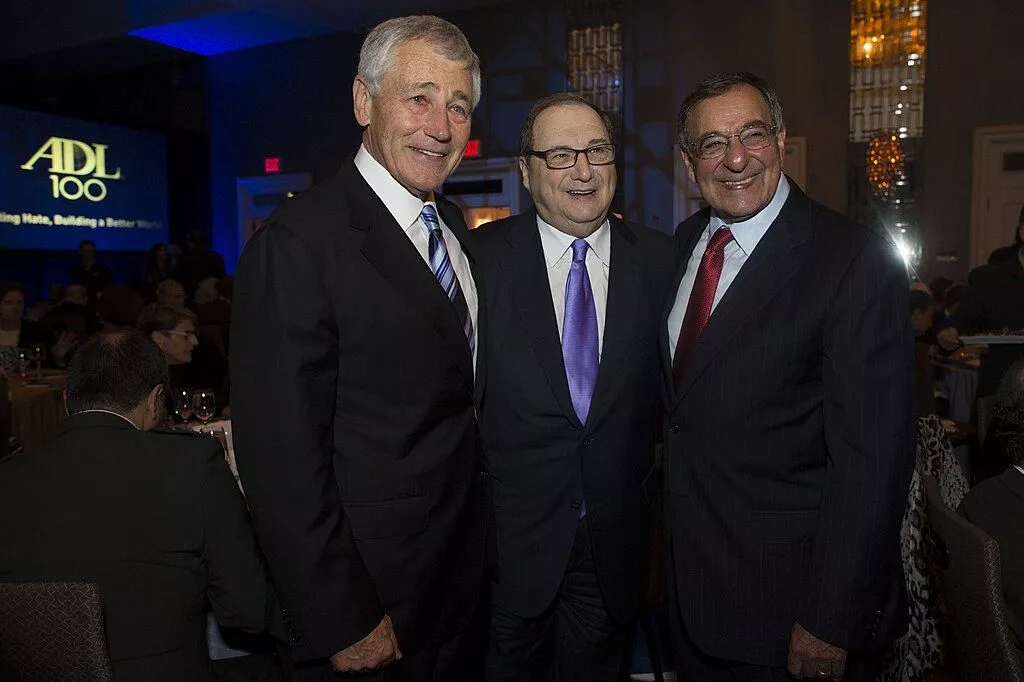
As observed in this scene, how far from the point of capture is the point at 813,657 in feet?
4.91

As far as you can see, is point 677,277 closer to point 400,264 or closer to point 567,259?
point 567,259

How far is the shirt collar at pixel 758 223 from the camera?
1.67 m

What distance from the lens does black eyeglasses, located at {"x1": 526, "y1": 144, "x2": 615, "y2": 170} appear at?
195 centimetres

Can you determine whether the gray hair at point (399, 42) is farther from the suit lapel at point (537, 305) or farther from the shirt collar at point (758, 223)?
the shirt collar at point (758, 223)

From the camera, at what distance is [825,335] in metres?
1.49

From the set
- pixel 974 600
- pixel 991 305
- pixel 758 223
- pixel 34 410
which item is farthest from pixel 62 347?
pixel 991 305

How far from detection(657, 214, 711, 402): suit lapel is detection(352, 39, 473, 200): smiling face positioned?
2.05 ft

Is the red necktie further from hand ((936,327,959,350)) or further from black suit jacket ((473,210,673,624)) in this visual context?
hand ((936,327,959,350))

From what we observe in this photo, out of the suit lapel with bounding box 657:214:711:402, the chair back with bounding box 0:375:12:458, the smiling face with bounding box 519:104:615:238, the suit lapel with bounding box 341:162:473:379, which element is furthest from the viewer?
the chair back with bounding box 0:375:12:458

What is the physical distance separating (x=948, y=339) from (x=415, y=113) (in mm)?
4307

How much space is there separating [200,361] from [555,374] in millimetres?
3317

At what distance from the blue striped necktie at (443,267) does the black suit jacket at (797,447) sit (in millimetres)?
487

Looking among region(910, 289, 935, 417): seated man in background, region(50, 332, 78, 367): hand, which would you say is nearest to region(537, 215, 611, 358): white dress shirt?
region(910, 289, 935, 417): seated man in background

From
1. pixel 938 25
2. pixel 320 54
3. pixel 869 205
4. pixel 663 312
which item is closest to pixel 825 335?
pixel 663 312
